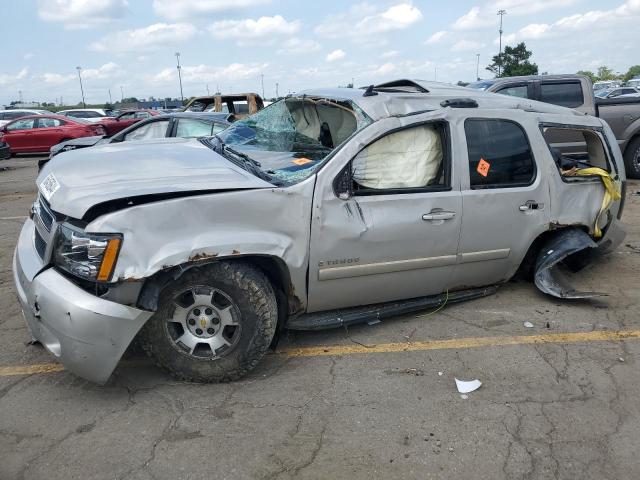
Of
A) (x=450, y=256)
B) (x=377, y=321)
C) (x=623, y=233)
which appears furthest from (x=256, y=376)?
(x=623, y=233)

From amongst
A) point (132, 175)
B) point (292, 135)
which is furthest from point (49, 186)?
point (292, 135)

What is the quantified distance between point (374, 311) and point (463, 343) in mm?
663

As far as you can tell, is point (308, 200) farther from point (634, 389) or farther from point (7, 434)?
point (634, 389)

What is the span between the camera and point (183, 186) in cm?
305

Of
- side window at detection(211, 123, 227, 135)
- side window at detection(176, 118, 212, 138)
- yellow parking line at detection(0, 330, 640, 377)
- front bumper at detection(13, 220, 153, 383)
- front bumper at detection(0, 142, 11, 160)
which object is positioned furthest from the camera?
front bumper at detection(0, 142, 11, 160)

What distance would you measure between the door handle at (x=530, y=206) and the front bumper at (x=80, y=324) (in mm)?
2796

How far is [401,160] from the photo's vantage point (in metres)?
3.74

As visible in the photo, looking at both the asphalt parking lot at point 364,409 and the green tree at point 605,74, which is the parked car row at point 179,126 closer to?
the asphalt parking lot at point 364,409

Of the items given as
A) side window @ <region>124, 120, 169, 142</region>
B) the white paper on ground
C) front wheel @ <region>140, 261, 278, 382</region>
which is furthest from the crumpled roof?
side window @ <region>124, 120, 169, 142</region>

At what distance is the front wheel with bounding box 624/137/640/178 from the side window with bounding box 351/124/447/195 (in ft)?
25.0

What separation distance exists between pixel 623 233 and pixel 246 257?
3.80 metres

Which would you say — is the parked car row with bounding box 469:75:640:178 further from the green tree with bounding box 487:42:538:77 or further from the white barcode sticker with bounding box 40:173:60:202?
the green tree with bounding box 487:42:538:77

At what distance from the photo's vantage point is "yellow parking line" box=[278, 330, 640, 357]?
145 inches

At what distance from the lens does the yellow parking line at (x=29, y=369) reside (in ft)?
10.9
